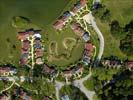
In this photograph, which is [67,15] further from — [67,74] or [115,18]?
[67,74]

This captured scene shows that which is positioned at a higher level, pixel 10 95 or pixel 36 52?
pixel 36 52

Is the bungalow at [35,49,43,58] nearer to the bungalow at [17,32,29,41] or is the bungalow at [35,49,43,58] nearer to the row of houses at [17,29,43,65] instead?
the row of houses at [17,29,43,65]

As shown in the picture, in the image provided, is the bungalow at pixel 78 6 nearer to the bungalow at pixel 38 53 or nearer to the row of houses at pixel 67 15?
the row of houses at pixel 67 15

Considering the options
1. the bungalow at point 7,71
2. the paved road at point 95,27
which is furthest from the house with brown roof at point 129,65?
the bungalow at point 7,71

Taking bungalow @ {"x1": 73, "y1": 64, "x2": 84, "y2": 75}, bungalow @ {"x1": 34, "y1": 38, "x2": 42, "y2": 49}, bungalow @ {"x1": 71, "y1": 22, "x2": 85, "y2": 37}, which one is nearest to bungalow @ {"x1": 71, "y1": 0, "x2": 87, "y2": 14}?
bungalow @ {"x1": 71, "y1": 22, "x2": 85, "y2": 37}

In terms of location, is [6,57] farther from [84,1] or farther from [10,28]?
[84,1]

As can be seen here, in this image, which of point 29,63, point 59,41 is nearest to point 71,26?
point 59,41
